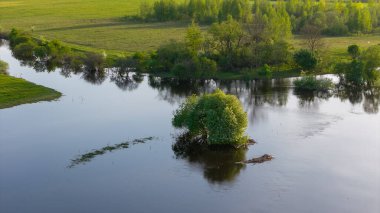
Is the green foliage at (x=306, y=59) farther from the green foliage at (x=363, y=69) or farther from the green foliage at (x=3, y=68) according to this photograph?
the green foliage at (x=3, y=68)

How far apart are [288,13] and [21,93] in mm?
74873

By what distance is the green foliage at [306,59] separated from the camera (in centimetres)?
7400

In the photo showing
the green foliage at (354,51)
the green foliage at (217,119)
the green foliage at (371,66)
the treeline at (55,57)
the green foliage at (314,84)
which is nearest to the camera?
the green foliage at (217,119)

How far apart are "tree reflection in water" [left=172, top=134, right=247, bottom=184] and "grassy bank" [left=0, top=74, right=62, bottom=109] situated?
861 inches

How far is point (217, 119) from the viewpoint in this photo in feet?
149

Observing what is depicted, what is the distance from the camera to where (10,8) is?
156 meters

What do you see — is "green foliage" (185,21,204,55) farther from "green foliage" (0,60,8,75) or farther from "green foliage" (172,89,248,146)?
"green foliage" (172,89,248,146)

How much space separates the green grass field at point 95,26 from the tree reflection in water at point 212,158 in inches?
1807

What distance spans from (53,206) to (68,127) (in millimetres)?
16497

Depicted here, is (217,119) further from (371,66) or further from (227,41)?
(227,41)

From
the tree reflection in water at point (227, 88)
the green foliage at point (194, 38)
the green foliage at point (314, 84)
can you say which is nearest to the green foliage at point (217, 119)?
the tree reflection in water at point (227, 88)

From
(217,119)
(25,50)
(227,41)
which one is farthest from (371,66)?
(25,50)

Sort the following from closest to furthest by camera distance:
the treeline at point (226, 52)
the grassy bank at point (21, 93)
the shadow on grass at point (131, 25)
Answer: the grassy bank at point (21, 93)
the treeline at point (226, 52)
the shadow on grass at point (131, 25)

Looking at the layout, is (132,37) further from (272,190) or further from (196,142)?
(272,190)
